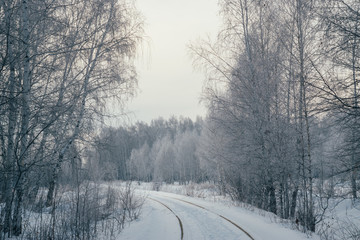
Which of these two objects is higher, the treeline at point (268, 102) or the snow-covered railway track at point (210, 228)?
the treeline at point (268, 102)

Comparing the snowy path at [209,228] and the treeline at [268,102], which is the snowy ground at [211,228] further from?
the treeline at [268,102]

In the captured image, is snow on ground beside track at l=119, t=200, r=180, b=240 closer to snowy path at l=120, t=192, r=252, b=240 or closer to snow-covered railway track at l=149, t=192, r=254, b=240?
snowy path at l=120, t=192, r=252, b=240

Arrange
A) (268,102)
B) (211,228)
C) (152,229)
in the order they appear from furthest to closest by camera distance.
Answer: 1. (268,102)
2. (152,229)
3. (211,228)

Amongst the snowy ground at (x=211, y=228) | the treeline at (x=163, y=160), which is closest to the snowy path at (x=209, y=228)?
the snowy ground at (x=211, y=228)

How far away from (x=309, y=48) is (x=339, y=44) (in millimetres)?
5422

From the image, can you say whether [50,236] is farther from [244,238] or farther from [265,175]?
[265,175]

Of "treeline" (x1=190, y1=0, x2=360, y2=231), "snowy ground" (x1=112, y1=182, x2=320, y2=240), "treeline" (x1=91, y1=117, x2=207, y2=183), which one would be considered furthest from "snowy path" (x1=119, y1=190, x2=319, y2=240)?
"treeline" (x1=91, y1=117, x2=207, y2=183)

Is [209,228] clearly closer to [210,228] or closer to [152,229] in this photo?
[210,228]

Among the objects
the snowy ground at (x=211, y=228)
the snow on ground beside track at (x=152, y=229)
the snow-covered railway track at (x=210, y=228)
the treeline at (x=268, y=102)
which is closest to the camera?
the snow-covered railway track at (x=210, y=228)

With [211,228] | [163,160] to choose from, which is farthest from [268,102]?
[163,160]

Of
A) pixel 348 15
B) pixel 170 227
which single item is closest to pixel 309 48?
pixel 348 15

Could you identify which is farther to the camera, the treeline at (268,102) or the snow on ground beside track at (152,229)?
the treeline at (268,102)

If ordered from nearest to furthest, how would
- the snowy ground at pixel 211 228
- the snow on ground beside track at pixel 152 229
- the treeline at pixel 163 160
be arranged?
1. the snowy ground at pixel 211 228
2. the snow on ground beside track at pixel 152 229
3. the treeline at pixel 163 160

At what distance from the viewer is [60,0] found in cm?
808
